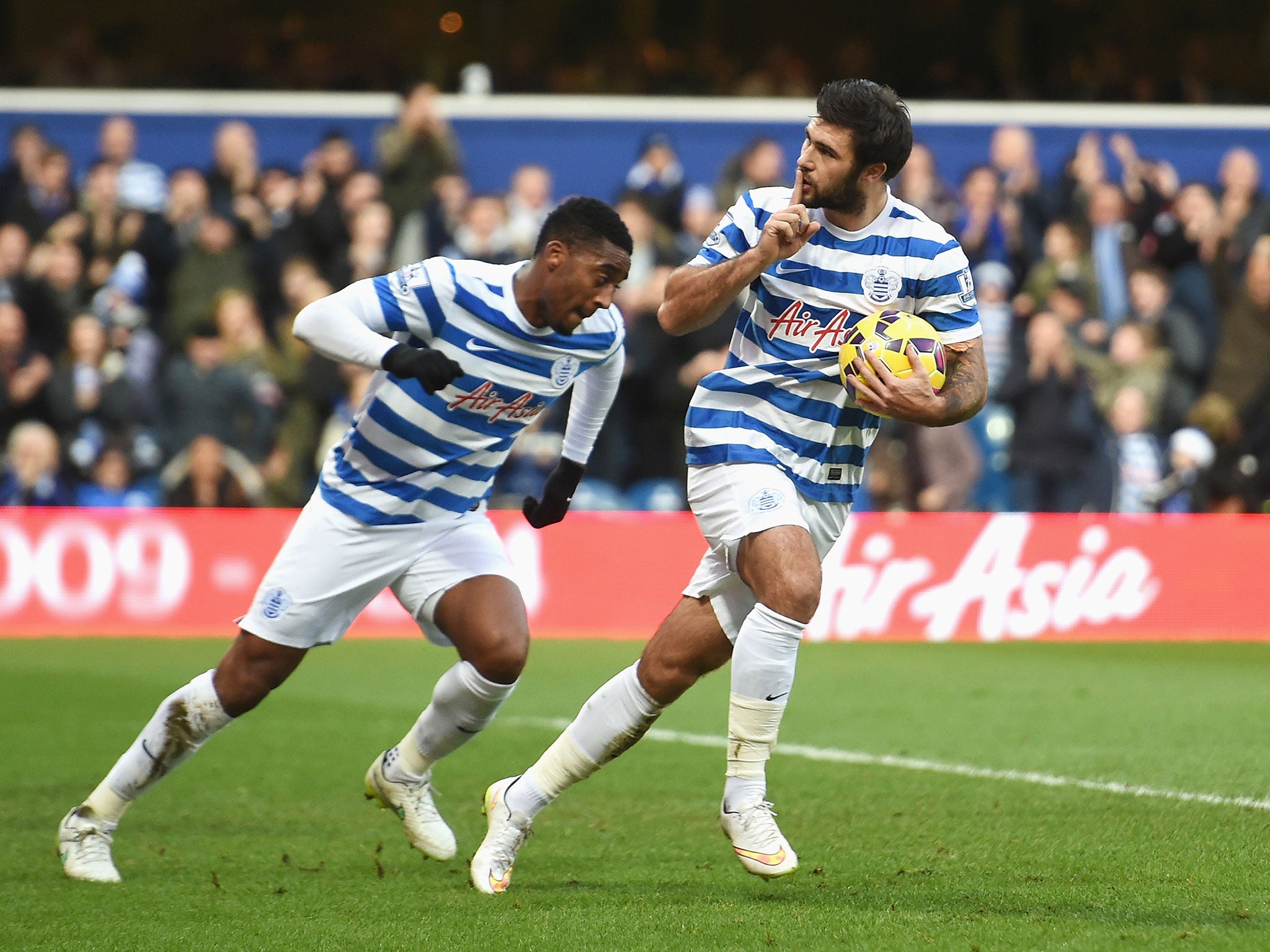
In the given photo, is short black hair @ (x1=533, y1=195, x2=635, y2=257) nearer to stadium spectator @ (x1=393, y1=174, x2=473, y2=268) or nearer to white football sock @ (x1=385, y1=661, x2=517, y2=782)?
white football sock @ (x1=385, y1=661, x2=517, y2=782)

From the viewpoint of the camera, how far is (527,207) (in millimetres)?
13930

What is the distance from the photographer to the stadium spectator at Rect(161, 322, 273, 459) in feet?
43.9

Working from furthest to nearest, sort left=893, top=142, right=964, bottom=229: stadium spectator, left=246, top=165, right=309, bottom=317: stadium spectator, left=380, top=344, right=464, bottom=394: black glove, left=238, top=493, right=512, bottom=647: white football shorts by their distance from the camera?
left=246, top=165, right=309, bottom=317: stadium spectator, left=893, top=142, right=964, bottom=229: stadium spectator, left=238, top=493, right=512, bottom=647: white football shorts, left=380, top=344, right=464, bottom=394: black glove

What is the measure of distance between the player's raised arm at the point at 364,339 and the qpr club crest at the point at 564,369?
0.53 meters

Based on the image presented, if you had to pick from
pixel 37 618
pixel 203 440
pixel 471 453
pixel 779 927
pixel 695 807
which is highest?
pixel 471 453

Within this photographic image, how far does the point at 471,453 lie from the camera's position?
230 inches

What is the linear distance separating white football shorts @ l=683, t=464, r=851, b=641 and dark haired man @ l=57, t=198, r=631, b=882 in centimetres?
70

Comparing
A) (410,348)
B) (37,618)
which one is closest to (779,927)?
(410,348)

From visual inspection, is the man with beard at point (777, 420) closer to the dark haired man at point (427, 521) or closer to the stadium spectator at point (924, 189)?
the dark haired man at point (427, 521)

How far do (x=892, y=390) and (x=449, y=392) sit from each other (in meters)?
1.53

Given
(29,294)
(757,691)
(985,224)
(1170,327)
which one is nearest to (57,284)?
(29,294)

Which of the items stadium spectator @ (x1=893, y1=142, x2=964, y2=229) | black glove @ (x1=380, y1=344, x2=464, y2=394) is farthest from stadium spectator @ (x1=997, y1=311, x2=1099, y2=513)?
black glove @ (x1=380, y1=344, x2=464, y2=394)

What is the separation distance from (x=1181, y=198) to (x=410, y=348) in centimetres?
1073

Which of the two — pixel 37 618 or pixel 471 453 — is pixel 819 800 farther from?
pixel 37 618
